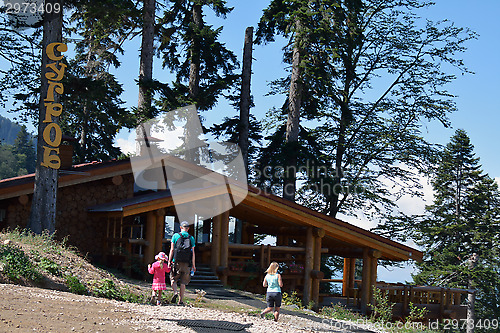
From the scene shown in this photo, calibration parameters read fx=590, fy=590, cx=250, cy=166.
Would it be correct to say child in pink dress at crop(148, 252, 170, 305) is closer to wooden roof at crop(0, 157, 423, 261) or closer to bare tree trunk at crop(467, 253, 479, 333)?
wooden roof at crop(0, 157, 423, 261)

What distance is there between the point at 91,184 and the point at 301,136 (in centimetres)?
1289

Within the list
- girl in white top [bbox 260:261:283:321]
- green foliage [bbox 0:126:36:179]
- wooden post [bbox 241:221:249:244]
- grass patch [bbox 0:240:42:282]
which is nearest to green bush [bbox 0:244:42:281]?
grass patch [bbox 0:240:42:282]

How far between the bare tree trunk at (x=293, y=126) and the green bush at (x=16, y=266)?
1642cm

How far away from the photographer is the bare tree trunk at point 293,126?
27797 millimetres

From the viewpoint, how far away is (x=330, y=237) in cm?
2266

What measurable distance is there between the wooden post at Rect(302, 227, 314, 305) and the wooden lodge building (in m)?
0.04

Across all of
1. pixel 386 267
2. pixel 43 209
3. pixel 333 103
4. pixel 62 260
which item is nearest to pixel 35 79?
pixel 43 209

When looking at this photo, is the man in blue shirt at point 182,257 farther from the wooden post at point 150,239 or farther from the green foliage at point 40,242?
the wooden post at point 150,239

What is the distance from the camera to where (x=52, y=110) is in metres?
17.7

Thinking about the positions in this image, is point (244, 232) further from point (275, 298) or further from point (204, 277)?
point (275, 298)

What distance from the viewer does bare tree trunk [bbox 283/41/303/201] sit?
27.8 m

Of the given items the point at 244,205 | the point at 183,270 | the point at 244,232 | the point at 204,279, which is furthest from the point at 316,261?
the point at 183,270

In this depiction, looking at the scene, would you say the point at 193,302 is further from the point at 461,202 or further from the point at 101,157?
the point at 461,202

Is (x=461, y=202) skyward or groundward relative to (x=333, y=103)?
groundward
